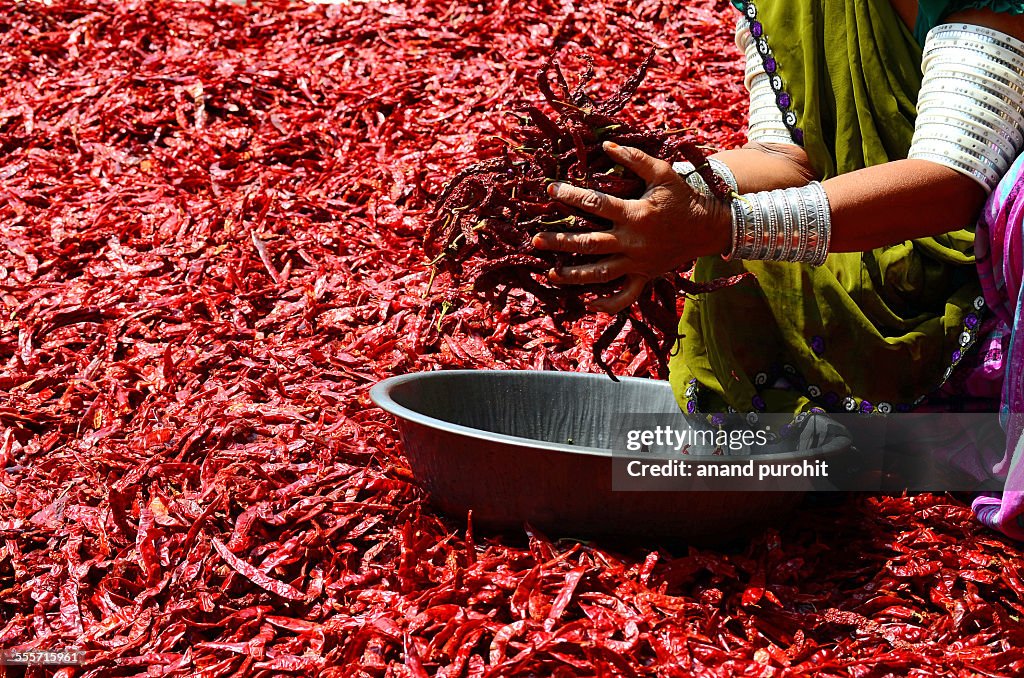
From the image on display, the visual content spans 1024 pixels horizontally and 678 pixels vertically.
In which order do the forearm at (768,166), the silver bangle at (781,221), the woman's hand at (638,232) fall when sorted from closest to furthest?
the woman's hand at (638,232) < the silver bangle at (781,221) < the forearm at (768,166)

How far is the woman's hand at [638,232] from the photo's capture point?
1.69m

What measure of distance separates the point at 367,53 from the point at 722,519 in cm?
321

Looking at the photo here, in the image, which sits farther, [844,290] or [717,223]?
[844,290]

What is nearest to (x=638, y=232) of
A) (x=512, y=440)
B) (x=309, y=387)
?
(x=512, y=440)

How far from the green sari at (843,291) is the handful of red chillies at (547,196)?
283mm

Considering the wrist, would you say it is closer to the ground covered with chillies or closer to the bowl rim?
the bowl rim

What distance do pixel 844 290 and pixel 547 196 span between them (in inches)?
28.4

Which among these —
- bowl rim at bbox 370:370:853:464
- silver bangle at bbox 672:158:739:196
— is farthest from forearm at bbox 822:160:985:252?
bowl rim at bbox 370:370:853:464

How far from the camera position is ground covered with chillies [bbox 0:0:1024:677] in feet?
5.97

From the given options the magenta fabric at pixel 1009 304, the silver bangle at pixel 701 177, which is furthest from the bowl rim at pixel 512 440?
the silver bangle at pixel 701 177

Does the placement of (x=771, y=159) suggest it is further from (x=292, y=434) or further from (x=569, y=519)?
(x=292, y=434)

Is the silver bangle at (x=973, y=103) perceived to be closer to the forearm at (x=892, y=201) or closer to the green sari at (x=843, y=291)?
the forearm at (x=892, y=201)

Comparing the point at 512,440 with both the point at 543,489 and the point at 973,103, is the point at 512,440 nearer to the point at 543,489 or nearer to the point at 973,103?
the point at 543,489

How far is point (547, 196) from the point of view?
5.78ft
